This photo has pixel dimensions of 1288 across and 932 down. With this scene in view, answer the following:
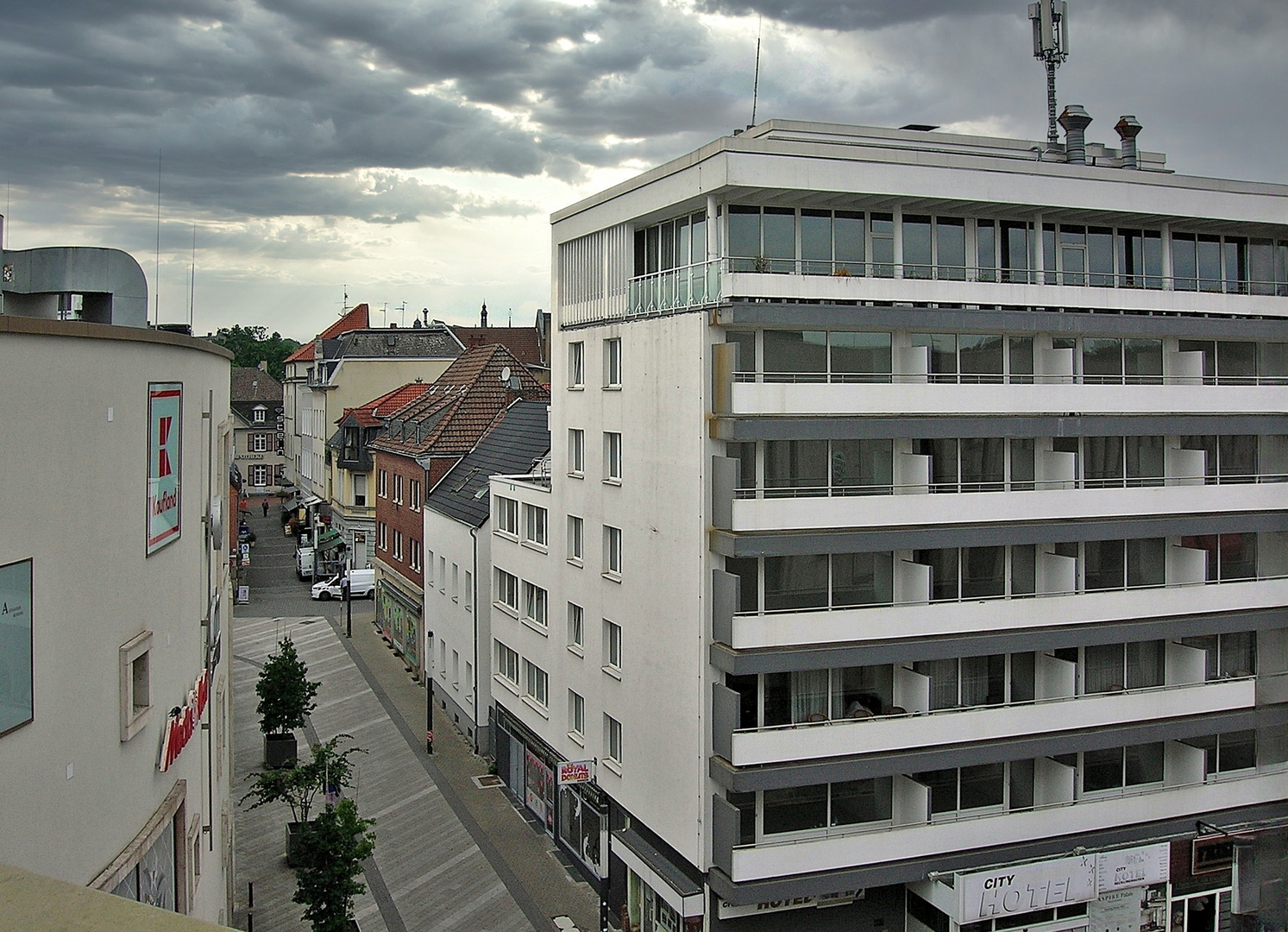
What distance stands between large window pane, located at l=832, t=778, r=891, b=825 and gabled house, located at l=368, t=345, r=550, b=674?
22738 mm

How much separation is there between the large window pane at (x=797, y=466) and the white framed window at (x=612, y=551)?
201 inches

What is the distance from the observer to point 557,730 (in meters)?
29.2

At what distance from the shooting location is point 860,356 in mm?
22219

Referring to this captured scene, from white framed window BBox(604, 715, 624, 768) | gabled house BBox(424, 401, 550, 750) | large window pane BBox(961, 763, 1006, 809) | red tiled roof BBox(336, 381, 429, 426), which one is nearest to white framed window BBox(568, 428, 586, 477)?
gabled house BBox(424, 401, 550, 750)

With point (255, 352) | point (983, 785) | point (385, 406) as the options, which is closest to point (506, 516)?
point (983, 785)

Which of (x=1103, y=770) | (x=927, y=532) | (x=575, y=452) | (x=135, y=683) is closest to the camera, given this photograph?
(x=135, y=683)

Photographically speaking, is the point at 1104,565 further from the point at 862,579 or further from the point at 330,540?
the point at 330,540

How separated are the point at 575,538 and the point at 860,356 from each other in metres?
9.46

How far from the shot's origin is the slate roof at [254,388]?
393ft

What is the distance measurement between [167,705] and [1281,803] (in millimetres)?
23425

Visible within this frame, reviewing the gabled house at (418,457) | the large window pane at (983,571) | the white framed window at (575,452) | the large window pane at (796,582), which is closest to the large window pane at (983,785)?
the large window pane at (983,571)

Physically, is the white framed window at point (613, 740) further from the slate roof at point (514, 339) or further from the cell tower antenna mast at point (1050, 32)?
the slate roof at point (514, 339)

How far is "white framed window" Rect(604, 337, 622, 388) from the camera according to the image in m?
25.8

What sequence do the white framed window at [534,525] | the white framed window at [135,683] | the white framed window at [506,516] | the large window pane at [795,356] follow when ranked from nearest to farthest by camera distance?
the white framed window at [135,683] < the large window pane at [795,356] < the white framed window at [534,525] < the white framed window at [506,516]
